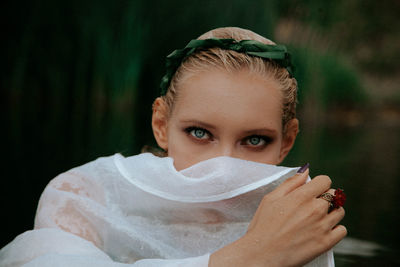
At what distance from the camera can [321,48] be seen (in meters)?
1.82

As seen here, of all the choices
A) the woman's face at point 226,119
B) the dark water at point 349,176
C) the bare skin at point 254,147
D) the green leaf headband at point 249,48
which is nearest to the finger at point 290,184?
the bare skin at point 254,147

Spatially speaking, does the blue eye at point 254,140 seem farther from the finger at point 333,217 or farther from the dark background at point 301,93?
the dark background at point 301,93

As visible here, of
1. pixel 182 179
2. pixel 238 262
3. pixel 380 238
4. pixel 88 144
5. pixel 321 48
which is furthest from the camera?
pixel 88 144

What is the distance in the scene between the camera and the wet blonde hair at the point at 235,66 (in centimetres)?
68

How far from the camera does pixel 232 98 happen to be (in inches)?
25.1

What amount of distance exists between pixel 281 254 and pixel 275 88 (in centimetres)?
25

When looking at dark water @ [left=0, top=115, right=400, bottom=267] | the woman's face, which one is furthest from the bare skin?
dark water @ [left=0, top=115, right=400, bottom=267]

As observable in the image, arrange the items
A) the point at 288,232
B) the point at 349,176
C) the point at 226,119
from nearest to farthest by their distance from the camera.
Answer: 1. the point at 288,232
2. the point at 226,119
3. the point at 349,176

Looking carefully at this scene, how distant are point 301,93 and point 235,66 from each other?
1.10m

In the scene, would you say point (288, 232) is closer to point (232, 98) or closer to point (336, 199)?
point (336, 199)

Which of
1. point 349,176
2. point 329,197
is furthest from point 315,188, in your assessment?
point 349,176

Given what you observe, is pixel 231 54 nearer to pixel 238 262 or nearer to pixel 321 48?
pixel 238 262

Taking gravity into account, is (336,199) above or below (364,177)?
above

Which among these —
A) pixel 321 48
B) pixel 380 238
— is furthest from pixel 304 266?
pixel 321 48
